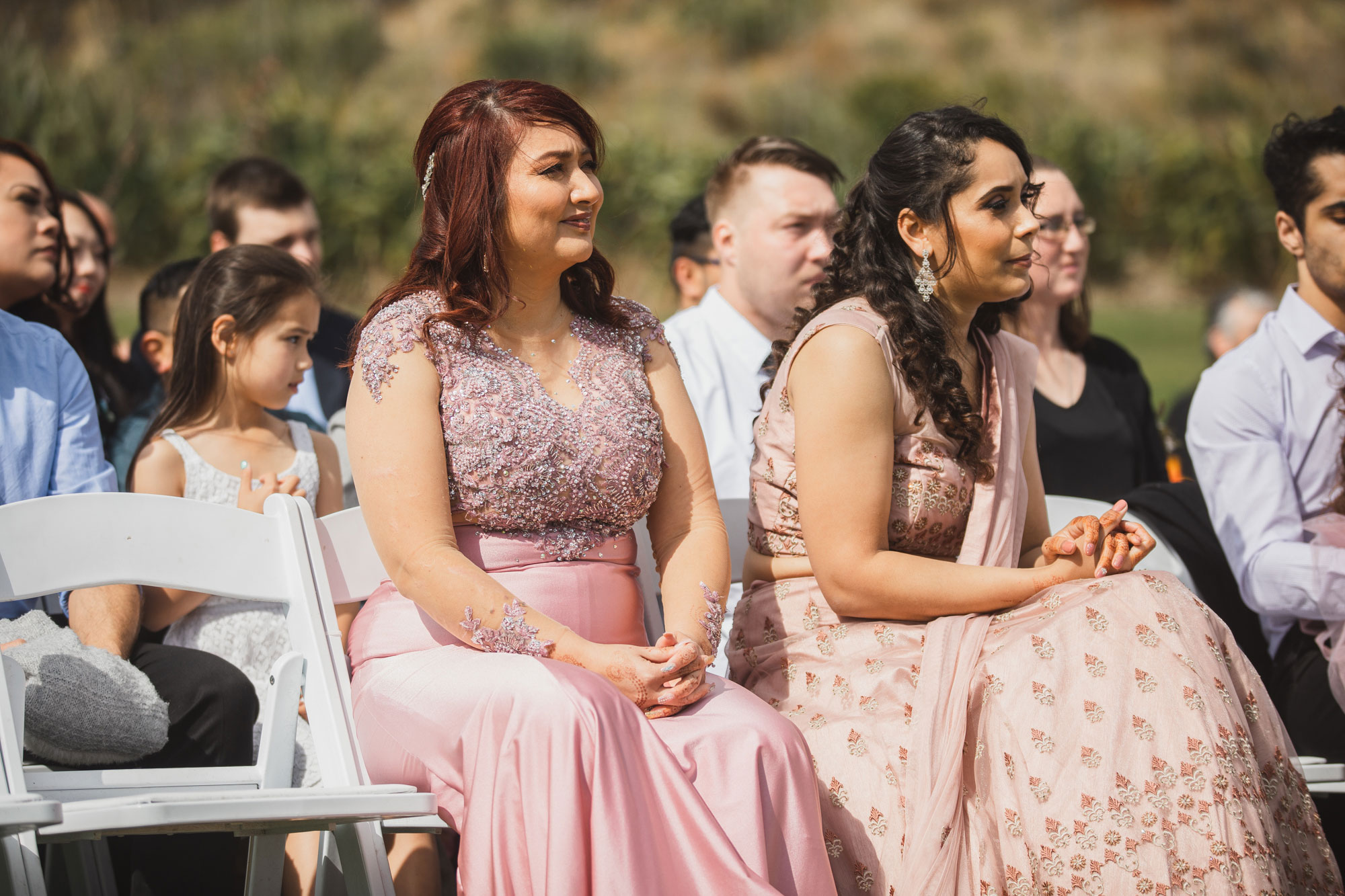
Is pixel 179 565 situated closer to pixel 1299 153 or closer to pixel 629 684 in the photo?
pixel 629 684

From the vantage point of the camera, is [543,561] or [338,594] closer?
[543,561]

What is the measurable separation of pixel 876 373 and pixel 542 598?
85 centimetres

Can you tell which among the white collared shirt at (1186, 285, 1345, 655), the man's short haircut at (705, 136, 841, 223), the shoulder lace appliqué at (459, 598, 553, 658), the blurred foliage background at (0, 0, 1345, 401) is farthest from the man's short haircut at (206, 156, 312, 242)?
the blurred foliage background at (0, 0, 1345, 401)

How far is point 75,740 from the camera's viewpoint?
2412 mm

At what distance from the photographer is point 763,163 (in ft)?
15.2

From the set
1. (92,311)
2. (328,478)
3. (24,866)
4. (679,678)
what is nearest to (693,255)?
(328,478)

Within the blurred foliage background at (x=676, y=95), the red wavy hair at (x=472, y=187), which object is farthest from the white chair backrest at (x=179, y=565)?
the blurred foliage background at (x=676, y=95)

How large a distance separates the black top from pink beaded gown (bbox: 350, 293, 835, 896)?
6.84 feet

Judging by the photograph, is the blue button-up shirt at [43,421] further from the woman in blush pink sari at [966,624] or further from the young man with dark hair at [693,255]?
the young man with dark hair at [693,255]

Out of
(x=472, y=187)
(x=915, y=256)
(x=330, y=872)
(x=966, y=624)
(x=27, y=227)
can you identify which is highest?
(x=27, y=227)

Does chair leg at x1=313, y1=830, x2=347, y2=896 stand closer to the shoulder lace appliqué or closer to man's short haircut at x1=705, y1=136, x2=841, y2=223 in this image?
the shoulder lace appliqué

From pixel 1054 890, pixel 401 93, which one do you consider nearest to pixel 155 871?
pixel 1054 890

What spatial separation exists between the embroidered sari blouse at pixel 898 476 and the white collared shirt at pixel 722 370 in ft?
4.38

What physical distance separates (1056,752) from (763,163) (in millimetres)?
2806
